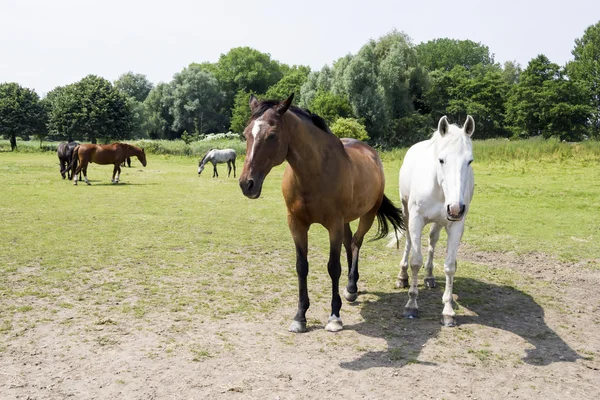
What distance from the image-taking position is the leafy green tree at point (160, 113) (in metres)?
70.1

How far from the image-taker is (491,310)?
5.23 meters

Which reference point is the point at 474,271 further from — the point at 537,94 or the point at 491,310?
the point at 537,94

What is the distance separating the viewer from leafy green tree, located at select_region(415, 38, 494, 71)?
76.2 meters

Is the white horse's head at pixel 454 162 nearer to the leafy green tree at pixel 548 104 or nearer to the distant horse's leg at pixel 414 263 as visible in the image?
the distant horse's leg at pixel 414 263

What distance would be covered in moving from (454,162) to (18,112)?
202 feet

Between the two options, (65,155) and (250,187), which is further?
(65,155)

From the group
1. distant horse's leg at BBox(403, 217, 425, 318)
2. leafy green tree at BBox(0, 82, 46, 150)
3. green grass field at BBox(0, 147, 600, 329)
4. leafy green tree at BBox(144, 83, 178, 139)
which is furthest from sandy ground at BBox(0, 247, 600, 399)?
leafy green tree at BBox(144, 83, 178, 139)

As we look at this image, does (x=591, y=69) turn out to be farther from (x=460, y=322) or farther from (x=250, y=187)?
(x=250, y=187)

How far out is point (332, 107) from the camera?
140 ft

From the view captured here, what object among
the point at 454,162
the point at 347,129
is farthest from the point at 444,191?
the point at 347,129

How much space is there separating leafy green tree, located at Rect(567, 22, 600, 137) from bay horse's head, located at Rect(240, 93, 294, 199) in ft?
181

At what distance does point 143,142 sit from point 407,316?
141 feet

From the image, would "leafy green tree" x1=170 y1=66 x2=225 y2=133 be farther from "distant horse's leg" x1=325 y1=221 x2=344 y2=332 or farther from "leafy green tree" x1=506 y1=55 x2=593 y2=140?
"distant horse's leg" x1=325 y1=221 x2=344 y2=332

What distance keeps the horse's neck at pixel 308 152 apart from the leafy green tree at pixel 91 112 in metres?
53.3
